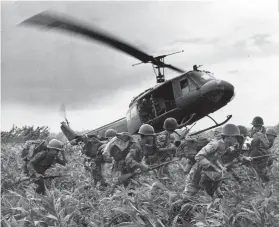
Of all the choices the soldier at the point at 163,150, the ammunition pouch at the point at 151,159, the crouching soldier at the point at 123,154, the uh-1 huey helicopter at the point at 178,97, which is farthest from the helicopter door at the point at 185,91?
the crouching soldier at the point at 123,154

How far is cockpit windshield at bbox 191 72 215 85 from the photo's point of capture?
29.0ft

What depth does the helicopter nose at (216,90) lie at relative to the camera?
28.3 feet

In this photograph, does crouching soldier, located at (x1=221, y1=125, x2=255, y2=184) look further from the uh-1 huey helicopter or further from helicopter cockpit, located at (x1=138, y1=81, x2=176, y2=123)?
helicopter cockpit, located at (x1=138, y1=81, x2=176, y2=123)

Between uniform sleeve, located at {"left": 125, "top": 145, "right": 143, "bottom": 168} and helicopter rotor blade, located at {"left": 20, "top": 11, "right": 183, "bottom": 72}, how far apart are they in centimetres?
222

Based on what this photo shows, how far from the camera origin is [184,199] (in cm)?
486

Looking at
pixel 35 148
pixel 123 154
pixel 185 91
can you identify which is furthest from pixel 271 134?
pixel 35 148

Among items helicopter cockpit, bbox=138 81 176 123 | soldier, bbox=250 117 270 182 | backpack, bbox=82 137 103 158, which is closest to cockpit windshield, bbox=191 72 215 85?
helicopter cockpit, bbox=138 81 176 123

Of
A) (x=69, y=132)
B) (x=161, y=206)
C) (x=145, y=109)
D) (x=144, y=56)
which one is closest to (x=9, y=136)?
(x=69, y=132)

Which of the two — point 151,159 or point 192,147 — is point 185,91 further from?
point 192,147

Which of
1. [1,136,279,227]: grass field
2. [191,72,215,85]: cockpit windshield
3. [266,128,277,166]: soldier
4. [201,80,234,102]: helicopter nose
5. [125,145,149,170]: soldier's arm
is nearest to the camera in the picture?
[1,136,279,227]: grass field

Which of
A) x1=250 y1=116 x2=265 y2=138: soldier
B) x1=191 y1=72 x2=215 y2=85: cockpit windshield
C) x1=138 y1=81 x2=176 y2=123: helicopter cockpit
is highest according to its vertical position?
x1=191 y1=72 x2=215 y2=85: cockpit windshield

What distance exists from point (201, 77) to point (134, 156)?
370 cm

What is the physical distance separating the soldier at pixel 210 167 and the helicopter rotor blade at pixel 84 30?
2.84 m

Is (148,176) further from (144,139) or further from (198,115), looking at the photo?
(198,115)
